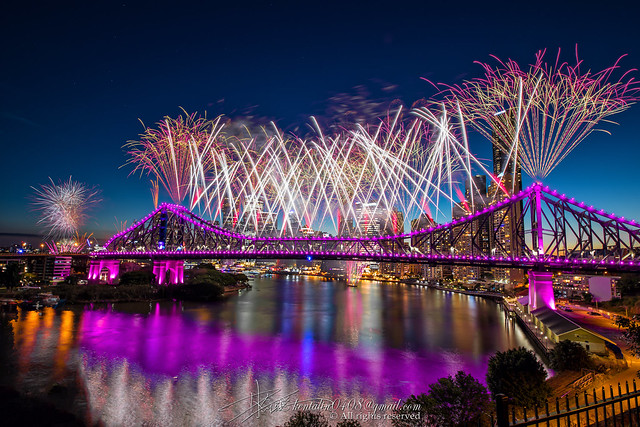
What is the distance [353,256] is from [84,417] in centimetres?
3466

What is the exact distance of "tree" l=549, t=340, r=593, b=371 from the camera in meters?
19.8

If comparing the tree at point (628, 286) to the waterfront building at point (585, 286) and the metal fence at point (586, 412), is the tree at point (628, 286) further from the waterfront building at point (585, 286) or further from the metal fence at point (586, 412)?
the metal fence at point (586, 412)

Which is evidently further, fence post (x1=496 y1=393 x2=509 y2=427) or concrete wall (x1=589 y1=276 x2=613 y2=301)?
concrete wall (x1=589 y1=276 x2=613 y2=301)

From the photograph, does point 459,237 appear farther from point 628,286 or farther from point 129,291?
point 129,291

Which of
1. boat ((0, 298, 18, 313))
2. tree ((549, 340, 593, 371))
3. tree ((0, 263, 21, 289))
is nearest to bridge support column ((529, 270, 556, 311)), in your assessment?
tree ((549, 340, 593, 371))

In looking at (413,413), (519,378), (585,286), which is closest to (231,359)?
(413,413)

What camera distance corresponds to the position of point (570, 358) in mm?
20266

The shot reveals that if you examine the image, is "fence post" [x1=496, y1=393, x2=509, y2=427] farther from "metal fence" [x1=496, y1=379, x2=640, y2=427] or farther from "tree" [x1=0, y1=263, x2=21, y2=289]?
"tree" [x1=0, y1=263, x2=21, y2=289]

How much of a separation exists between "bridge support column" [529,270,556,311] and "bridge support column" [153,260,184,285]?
53563 mm

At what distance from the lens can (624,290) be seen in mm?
52281

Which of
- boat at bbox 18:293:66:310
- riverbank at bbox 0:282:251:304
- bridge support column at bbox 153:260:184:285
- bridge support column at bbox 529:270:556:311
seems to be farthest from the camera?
bridge support column at bbox 153:260:184:285

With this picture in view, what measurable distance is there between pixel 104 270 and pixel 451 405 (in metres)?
70.6

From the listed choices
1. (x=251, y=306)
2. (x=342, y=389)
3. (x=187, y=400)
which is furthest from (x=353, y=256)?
(x=187, y=400)

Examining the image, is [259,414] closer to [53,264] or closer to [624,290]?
[624,290]
